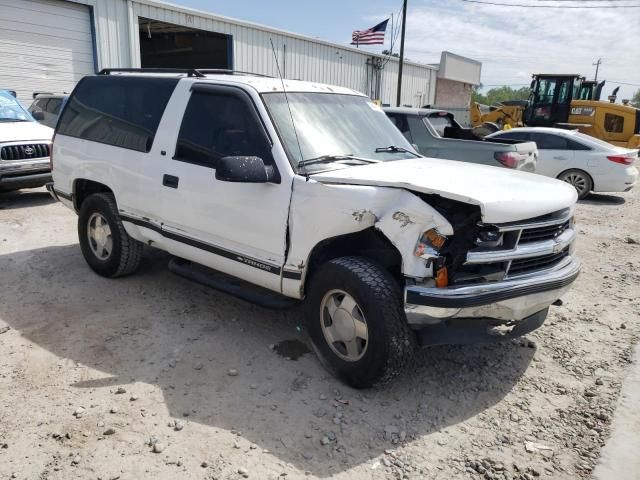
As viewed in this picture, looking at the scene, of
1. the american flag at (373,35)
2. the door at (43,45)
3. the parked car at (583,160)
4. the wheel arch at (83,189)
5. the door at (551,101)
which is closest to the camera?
the wheel arch at (83,189)

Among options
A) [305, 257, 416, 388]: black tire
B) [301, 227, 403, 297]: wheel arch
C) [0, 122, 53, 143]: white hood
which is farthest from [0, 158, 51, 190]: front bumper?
[305, 257, 416, 388]: black tire

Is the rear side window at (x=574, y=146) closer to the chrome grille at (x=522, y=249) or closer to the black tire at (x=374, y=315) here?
the chrome grille at (x=522, y=249)

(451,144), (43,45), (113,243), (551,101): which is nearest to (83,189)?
(113,243)

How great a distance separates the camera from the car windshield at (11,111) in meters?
9.30

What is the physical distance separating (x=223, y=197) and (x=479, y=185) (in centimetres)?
187

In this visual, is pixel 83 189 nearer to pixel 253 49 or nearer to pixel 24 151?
pixel 24 151

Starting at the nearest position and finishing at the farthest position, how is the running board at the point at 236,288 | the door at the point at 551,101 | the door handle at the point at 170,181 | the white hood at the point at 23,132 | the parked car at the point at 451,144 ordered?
the running board at the point at 236,288 < the door handle at the point at 170,181 < the parked car at the point at 451,144 < the white hood at the point at 23,132 < the door at the point at 551,101

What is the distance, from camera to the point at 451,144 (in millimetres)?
8484

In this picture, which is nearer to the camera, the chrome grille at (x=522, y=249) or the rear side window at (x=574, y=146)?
the chrome grille at (x=522, y=249)

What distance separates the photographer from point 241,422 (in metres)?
3.16

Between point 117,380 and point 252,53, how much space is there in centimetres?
1662

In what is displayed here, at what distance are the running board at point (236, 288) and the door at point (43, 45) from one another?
37.2 feet

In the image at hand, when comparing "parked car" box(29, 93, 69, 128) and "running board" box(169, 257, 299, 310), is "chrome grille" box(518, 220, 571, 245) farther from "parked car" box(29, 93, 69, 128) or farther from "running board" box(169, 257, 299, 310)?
"parked car" box(29, 93, 69, 128)

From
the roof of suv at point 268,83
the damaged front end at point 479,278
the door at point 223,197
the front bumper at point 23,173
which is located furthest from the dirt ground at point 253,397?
the front bumper at point 23,173
